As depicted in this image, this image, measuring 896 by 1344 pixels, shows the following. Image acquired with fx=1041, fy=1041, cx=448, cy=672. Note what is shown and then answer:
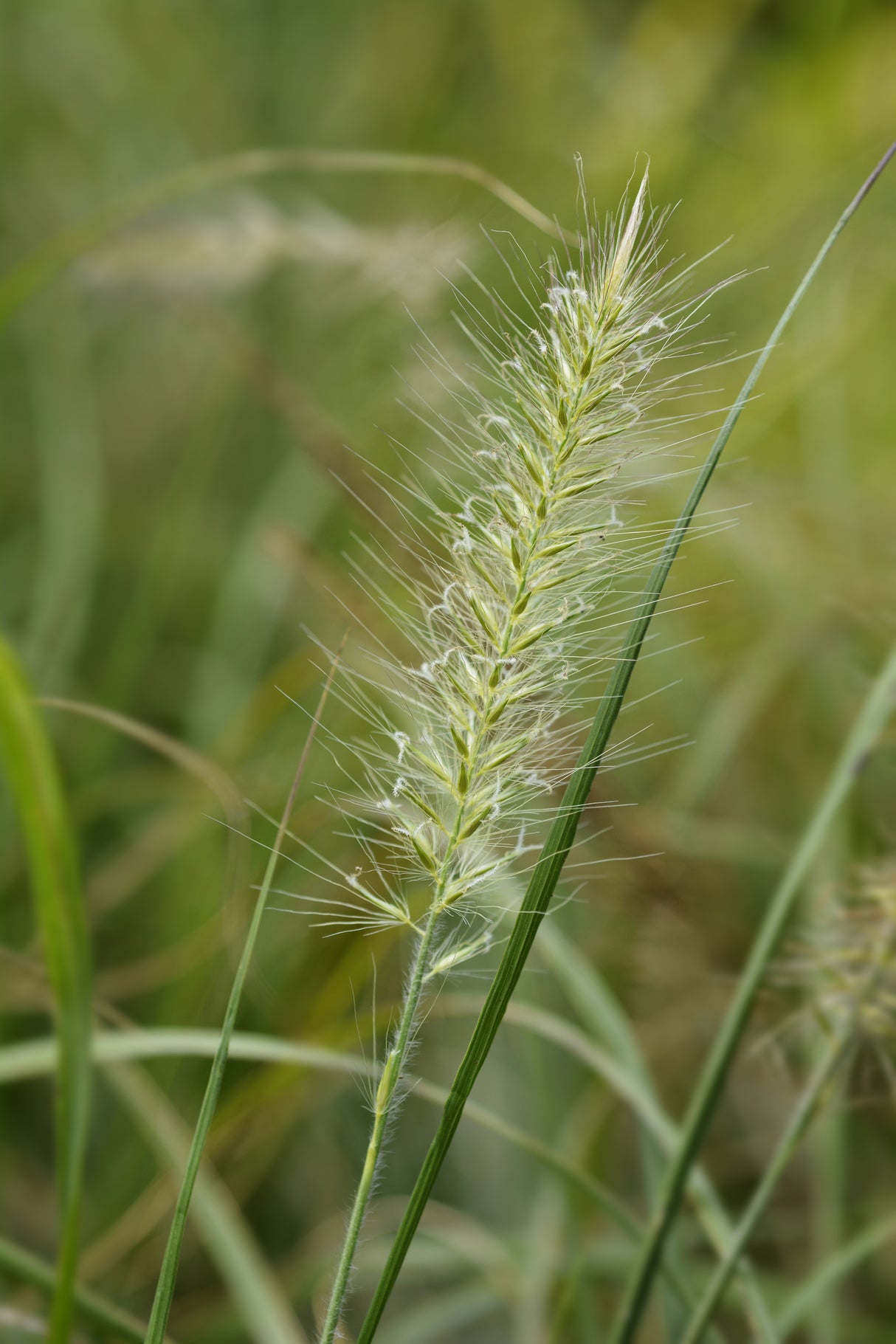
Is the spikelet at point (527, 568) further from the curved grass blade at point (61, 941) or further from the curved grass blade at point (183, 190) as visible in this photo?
the curved grass blade at point (183, 190)

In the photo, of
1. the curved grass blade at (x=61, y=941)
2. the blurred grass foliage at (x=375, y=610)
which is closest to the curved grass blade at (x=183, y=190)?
the blurred grass foliage at (x=375, y=610)

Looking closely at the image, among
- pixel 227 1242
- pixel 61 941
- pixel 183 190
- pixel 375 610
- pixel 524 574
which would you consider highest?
pixel 183 190

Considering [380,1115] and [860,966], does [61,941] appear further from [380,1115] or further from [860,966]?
[860,966]

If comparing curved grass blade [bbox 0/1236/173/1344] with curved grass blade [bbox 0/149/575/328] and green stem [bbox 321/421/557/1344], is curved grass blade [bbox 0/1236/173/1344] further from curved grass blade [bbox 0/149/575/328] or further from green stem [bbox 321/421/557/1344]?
curved grass blade [bbox 0/149/575/328]

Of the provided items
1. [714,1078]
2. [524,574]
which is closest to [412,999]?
[524,574]

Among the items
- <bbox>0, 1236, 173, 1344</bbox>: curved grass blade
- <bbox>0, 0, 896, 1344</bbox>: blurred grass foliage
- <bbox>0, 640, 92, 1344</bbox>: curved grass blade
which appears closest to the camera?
<bbox>0, 640, 92, 1344</bbox>: curved grass blade

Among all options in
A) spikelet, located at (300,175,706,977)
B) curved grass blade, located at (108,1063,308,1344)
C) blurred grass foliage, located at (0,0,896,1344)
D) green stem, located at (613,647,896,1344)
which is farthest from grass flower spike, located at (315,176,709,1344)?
curved grass blade, located at (108,1063,308,1344)

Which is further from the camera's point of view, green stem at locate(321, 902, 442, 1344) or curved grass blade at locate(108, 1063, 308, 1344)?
curved grass blade at locate(108, 1063, 308, 1344)
